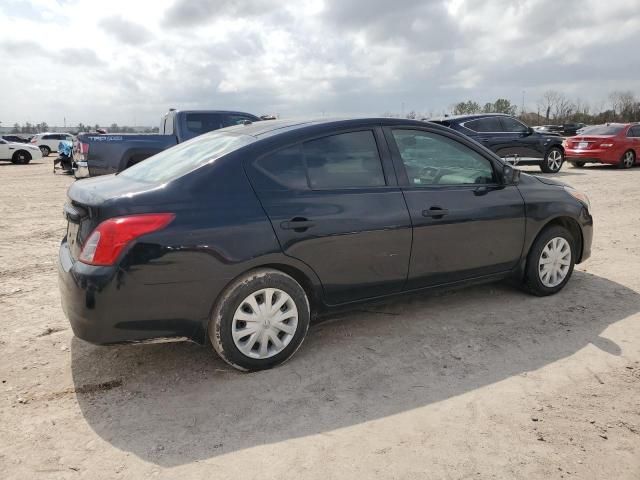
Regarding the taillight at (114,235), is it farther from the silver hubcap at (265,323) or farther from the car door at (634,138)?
the car door at (634,138)

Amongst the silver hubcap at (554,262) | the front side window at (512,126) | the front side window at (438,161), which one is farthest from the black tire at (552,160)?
the front side window at (438,161)

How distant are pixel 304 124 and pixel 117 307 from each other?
182 cm

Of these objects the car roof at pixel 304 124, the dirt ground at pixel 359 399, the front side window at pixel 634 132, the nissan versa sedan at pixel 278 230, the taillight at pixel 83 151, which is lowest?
the dirt ground at pixel 359 399

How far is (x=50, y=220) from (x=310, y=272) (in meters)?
6.73

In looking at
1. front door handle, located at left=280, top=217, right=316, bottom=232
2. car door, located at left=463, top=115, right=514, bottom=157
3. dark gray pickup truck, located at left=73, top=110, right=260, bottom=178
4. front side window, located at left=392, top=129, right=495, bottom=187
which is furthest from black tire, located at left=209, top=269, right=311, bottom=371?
car door, located at left=463, top=115, right=514, bottom=157

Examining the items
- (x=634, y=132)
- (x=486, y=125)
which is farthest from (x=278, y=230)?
(x=634, y=132)

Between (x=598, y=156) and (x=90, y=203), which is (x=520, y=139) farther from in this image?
(x=90, y=203)

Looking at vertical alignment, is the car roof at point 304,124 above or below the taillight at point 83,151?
above

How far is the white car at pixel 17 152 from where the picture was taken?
24719mm

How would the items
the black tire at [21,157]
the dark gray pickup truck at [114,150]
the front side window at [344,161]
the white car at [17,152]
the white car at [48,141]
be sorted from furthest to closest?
1. the white car at [48,141]
2. the black tire at [21,157]
3. the white car at [17,152]
4. the dark gray pickup truck at [114,150]
5. the front side window at [344,161]

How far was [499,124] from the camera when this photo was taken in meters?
14.5

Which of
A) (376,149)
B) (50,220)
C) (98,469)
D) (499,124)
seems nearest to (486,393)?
(376,149)

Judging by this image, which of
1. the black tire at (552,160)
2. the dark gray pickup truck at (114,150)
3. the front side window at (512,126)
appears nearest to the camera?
the dark gray pickup truck at (114,150)

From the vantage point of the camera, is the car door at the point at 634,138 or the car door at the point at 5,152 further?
the car door at the point at 5,152
